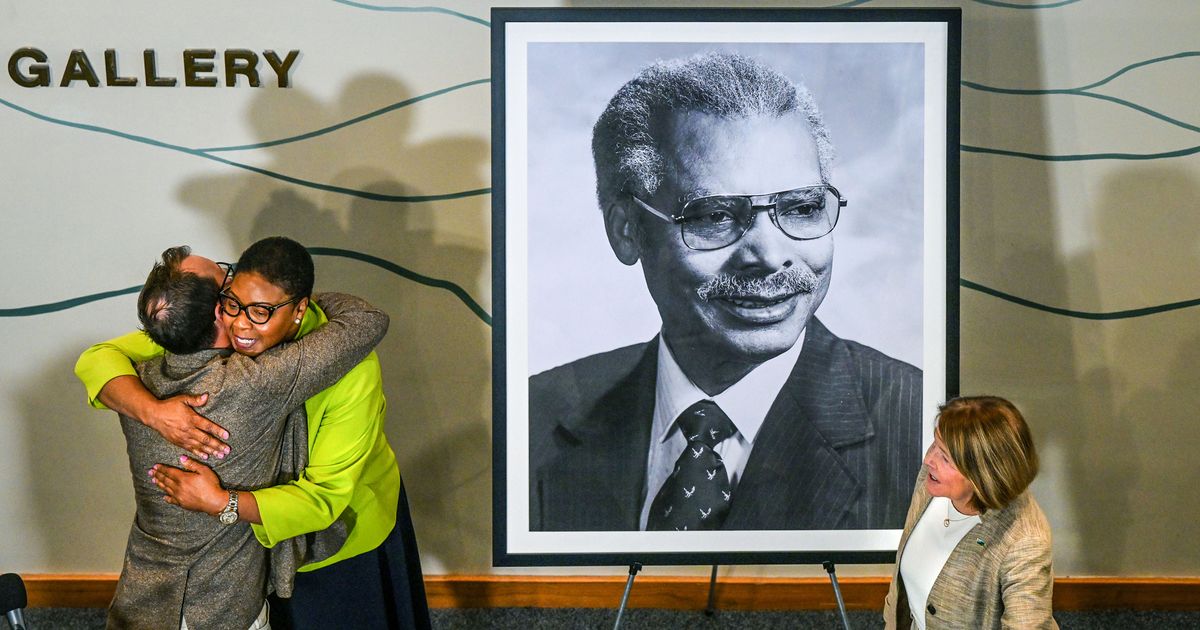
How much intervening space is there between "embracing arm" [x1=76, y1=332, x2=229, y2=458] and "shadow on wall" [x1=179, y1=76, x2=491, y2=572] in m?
1.09

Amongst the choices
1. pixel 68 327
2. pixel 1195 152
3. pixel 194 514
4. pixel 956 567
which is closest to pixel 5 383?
pixel 68 327

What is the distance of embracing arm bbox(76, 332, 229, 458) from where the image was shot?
154cm

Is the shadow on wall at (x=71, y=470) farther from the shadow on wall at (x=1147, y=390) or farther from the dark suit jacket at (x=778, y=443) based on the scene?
the shadow on wall at (x=1147, y=390)

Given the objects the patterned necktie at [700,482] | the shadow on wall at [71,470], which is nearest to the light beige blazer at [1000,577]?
the patterned necktie at [700,482]

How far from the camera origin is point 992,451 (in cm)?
158

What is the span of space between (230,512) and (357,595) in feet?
1.56

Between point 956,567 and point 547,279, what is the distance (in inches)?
41.5

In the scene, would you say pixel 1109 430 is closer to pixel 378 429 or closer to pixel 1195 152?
pixel 1195 152

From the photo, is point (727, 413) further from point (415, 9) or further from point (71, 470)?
point (71, 470)

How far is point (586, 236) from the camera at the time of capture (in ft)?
6.74

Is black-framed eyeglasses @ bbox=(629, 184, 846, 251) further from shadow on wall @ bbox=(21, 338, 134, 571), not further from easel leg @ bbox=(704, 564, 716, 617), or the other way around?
shadow on wall @ bbox=(21, 338, 134, 571)

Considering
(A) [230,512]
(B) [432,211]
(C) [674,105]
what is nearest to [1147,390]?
(C) [674,105]

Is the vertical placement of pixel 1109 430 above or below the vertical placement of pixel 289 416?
below

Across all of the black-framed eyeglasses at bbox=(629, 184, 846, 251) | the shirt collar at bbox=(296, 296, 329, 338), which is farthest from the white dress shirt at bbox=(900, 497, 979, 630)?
the shirt collar at bbox=(296, 296, 329, 338)
